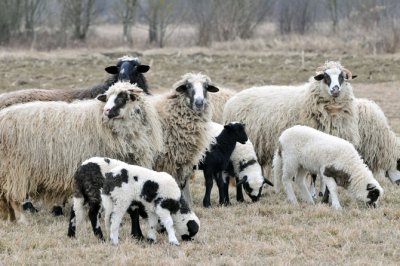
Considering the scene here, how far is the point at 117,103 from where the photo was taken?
852cm

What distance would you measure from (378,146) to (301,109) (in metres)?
1.41

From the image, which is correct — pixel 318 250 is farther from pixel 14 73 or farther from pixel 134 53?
pixel 134 53

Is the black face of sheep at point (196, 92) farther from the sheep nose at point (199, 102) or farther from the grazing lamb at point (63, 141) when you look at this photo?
the grazing lamb at point (63, 141)

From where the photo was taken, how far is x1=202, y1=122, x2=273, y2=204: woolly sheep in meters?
9.65

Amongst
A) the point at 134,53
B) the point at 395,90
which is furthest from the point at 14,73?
the point at 395,90

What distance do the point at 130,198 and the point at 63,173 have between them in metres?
1.76

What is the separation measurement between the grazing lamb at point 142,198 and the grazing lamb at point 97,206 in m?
0.03

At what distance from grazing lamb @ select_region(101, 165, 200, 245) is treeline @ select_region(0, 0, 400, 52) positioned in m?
33.6

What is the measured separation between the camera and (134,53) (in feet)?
120

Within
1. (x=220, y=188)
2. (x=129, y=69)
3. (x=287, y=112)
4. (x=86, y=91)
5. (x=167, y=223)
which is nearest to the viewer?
(x=167, y=223)

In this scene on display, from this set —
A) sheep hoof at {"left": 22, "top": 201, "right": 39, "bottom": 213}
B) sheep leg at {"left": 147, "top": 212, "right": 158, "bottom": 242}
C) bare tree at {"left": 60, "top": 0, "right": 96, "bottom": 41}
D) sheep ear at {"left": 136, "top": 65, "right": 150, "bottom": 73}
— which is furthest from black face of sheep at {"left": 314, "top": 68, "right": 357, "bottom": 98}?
bare tree at {"left": 60, "top": 0, "right": 96, "bottom": 41}

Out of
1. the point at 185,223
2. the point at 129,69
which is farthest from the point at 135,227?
the point at 129,69

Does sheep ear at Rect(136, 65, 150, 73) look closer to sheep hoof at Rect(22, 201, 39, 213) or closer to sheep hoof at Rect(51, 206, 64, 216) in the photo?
sheep hoof at Rect(22, 201, 39, 213)

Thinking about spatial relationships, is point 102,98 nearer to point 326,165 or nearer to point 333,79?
point 326,165
